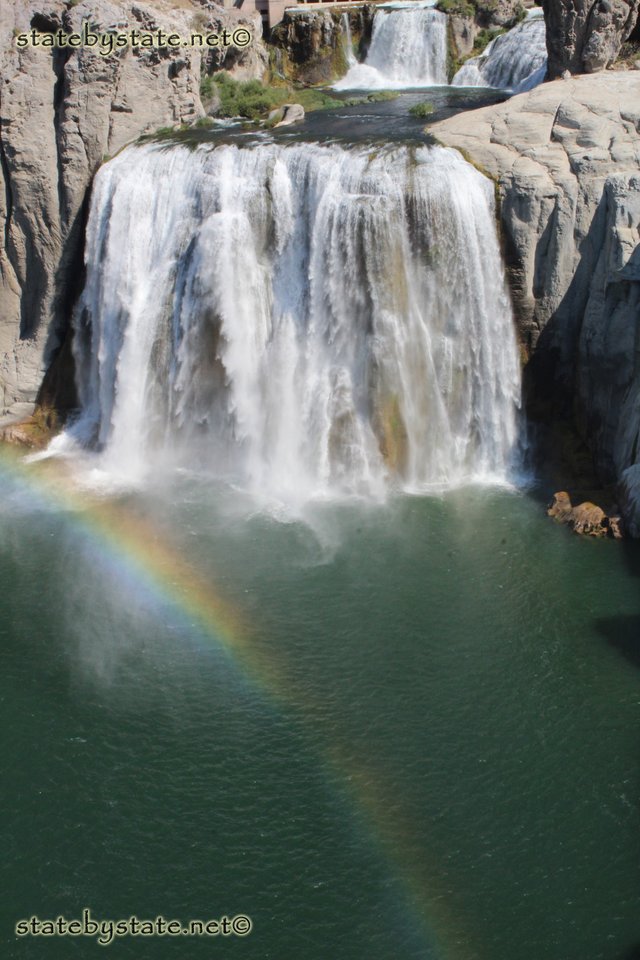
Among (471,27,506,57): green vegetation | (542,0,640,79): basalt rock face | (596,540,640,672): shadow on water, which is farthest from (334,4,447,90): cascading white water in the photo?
(596,540,640,672): shadow on water

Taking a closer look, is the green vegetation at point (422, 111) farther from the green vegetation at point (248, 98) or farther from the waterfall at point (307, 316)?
the waterfall at point (307, 316)

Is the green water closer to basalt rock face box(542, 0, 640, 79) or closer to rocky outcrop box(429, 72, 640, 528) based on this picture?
rocky outcrop box(429, 72, 640, 528)

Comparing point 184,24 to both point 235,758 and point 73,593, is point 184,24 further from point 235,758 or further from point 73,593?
point 235,758

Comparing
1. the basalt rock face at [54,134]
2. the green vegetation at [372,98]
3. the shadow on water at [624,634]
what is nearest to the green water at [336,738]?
the shadow on water at [624,634]

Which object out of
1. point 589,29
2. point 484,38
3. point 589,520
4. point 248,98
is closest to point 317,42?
point 484,38

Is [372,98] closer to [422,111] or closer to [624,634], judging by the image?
[422,111]

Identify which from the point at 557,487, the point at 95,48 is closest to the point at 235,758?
the point at 557,487
